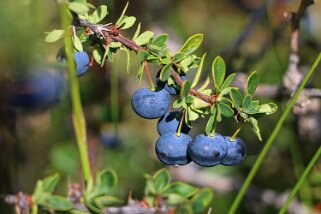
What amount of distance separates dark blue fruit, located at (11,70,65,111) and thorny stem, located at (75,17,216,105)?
0.72 meters

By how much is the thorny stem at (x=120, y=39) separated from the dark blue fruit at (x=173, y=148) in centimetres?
7

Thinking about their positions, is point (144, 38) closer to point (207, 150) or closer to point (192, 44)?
point (192, 44)

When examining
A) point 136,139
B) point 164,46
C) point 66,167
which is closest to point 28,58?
point 66,167

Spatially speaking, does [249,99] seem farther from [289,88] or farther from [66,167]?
[66,167]

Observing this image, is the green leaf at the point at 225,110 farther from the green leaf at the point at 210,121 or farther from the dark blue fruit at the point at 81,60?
the dark blue fruit at the point at 81,60

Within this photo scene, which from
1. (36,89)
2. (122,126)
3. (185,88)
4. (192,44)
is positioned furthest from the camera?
(122,126)

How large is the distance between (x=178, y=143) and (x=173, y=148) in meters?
0.01

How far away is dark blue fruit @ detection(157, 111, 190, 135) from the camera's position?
988 mm

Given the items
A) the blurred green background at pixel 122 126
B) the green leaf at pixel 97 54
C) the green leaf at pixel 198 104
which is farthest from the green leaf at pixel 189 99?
the blurred green background at pixel 122 126

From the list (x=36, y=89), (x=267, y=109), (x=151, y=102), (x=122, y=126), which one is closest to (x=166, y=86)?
(x=151, y=102)

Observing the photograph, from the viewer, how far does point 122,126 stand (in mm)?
2113

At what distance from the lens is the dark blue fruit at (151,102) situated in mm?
952

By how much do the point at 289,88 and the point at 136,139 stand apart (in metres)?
0.64

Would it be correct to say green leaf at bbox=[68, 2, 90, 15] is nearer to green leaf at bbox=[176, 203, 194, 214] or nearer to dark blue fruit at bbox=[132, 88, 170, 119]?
dark blue fruit at bbox=[132, 88, 170, 119]
